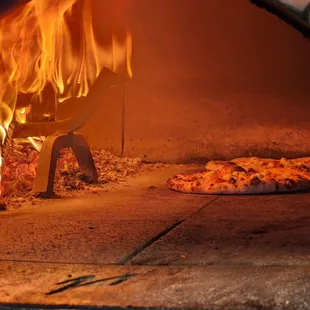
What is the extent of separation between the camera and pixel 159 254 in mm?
3256

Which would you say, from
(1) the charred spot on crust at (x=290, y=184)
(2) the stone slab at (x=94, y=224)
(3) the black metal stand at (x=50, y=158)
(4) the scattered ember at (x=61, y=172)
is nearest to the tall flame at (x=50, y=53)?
(3) the black metal stand at (x=50, y=158)

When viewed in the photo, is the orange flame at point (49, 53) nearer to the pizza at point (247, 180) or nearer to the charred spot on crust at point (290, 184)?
the pizza at point (247, 180)

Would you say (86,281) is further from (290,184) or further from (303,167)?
(303,167)

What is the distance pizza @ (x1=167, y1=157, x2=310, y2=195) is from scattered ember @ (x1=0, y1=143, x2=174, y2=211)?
83 centimetres

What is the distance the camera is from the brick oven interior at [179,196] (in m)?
2.74

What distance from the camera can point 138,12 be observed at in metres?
7.39

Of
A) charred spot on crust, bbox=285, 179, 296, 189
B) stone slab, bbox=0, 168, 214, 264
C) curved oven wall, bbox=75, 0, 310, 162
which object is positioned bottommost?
stone slab, bbox=0, 168, 214, 264

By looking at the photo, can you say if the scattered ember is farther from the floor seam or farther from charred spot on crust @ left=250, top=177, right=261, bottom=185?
the floor seam

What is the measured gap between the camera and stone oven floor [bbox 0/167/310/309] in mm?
2598

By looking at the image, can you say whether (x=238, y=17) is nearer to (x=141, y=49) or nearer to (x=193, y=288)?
(x=141, y=49)

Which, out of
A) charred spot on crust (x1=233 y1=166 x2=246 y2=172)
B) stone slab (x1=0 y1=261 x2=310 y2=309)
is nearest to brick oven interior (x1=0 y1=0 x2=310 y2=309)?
stone slab (x1=0 y1=261 x2=310 y2=309)

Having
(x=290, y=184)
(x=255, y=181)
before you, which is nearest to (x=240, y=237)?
(x=255, y=181)

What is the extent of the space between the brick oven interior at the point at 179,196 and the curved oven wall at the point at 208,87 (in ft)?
0.04

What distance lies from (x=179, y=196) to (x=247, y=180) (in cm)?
55
